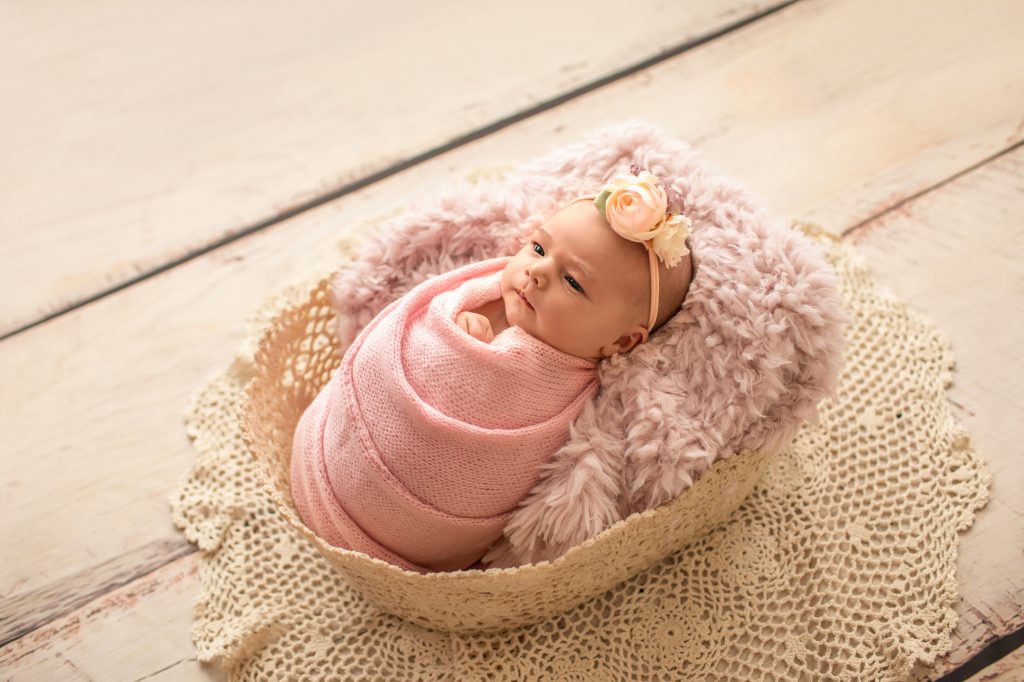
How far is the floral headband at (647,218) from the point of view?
907mm

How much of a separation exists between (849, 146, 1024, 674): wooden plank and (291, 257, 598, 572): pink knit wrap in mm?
542

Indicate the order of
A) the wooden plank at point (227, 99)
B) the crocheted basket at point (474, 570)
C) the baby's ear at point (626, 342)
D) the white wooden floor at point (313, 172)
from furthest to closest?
the wooden plank at point (227, 99) < the white wooden floor at point (313, 172) < the baby's ear at point (626, 342) < the crocheted basket at point (474, 570)

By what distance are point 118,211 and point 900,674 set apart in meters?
1.40

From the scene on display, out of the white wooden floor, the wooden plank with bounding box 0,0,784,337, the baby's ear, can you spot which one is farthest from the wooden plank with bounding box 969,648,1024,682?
the wooden plank with bounding box 0,0,784,337

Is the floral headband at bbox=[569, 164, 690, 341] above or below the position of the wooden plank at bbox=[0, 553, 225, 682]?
above

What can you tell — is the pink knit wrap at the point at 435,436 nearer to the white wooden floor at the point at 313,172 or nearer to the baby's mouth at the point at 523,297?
the baby's mouth at the point at 523,297

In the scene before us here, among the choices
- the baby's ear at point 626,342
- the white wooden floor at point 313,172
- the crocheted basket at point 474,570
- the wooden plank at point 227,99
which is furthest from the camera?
the wooden plank at point 227,99

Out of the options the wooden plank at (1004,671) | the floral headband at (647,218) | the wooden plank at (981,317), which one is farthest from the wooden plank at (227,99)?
the wooden plank at (1004,671)

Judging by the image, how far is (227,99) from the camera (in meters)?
1.67

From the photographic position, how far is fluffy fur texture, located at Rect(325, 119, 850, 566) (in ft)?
3.03

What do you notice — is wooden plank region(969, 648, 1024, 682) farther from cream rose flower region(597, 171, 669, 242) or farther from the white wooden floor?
cream rose flower region(597, 171, 669, 242)

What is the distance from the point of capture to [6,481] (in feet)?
3.96

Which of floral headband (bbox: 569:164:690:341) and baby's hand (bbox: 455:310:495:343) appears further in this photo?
baby's hand (bbox: 455:310:495:343)

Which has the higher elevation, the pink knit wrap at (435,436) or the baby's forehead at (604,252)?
the baby's forehead at (604,252)
